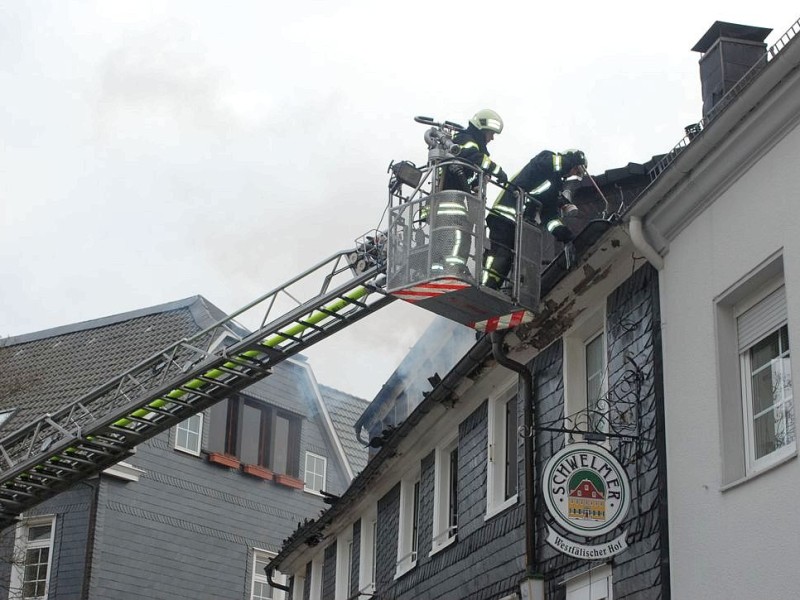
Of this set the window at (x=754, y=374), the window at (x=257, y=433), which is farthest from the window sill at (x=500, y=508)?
the window at (x=257, y=433)

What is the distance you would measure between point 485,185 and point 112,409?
6.79 meters

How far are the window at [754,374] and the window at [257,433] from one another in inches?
Result: 698

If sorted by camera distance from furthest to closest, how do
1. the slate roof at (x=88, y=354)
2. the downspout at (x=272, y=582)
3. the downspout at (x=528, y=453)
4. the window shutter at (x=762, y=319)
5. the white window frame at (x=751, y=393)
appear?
1. the slate roof at (x=88, y=354)
2. the downspout at (x=272, y=582)
3. the downspout at (x=528, y=453)
4. the window shutter at (x=762, y=319)
5. the white window frame at (x=751, y=393)

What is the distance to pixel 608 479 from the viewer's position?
9.41m

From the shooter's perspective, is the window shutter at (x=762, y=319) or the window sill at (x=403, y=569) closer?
the window shutter at (x=762, y=319)

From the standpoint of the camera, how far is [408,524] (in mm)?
17109

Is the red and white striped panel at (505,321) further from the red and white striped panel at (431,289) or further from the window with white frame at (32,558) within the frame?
the window with white frame at (32,558)

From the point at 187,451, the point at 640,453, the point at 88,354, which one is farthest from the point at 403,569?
the point at 88,354

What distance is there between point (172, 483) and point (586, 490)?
1662 cm

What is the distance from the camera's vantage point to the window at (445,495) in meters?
15.3

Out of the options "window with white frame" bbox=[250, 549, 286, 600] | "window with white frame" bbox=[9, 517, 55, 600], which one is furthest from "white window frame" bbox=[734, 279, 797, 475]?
"window with white frame" bbox=[250, 549, 286, 600]

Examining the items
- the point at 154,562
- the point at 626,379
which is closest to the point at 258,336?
the point at 626,379

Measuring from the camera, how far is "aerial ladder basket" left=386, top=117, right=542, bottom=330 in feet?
37.5

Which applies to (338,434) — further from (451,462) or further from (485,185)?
(485,185)
